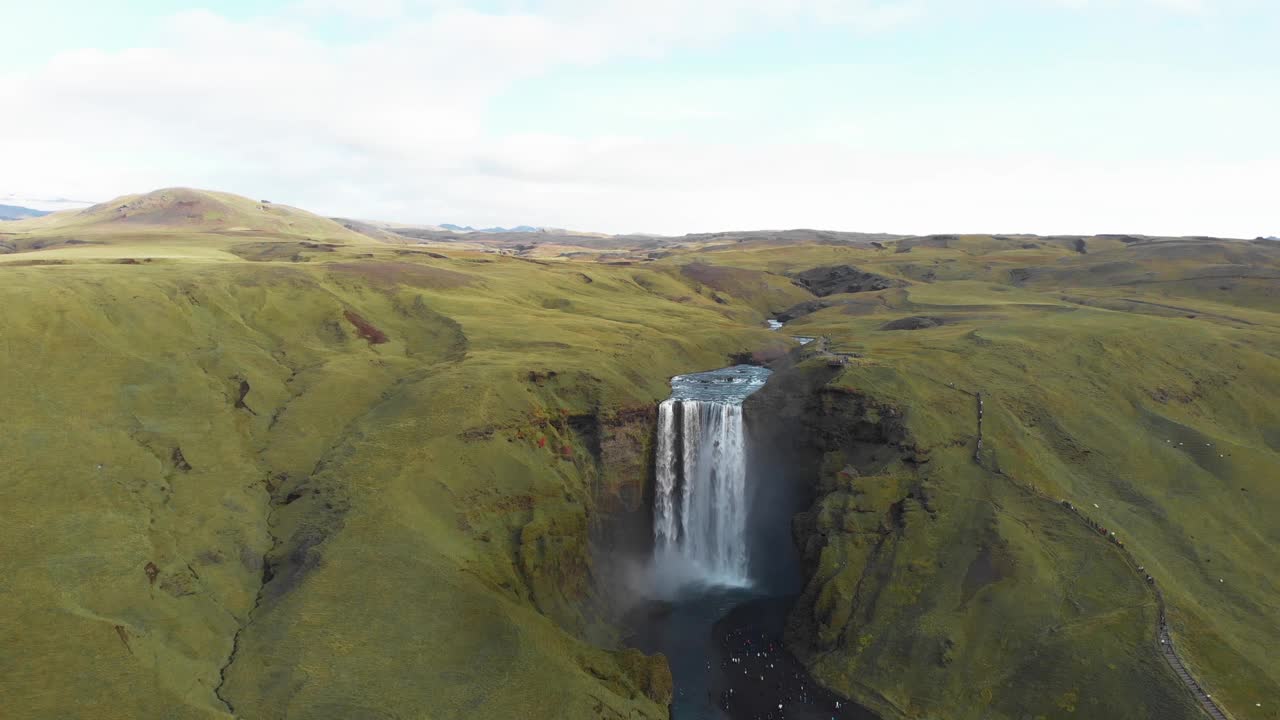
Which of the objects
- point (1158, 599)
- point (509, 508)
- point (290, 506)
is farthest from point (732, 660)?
point (290, 506)

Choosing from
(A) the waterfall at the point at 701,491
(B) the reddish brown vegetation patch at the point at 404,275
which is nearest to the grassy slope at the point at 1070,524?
(A) the waterfall at the point at 701,491

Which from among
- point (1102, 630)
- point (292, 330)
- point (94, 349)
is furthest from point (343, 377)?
point (1102, 630)

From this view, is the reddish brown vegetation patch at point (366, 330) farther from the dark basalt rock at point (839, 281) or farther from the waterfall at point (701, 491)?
the dark basalt rock at point (839, 281)

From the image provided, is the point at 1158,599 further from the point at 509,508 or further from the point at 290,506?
the point at 290,506

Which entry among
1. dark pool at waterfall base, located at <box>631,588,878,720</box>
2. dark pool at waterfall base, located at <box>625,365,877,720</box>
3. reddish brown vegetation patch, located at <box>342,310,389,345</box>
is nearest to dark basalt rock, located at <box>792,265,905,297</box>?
dark pool at waterfall base, located at <box>625,365,877,720</box>

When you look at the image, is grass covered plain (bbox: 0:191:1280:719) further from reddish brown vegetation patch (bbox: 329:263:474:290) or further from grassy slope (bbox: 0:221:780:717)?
reddish brown vegetation patch (bbox: 329:263:474:290)

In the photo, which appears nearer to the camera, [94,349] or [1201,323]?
[94,349]

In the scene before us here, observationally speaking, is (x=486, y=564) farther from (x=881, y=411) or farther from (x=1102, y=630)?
(x=1102, y=630)
